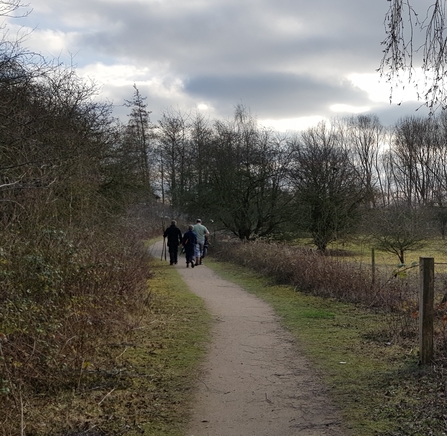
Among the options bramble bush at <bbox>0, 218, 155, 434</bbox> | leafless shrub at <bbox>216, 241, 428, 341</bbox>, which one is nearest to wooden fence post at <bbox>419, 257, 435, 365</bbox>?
leafless shrub at <bbox>216, 241, 428, 341</bbox>

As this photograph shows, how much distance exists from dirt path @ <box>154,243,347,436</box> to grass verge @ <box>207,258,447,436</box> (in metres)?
0.23

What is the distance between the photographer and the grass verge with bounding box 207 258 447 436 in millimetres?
4793

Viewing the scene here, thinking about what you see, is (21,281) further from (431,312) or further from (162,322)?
(431,312)

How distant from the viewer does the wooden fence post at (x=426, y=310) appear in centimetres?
626

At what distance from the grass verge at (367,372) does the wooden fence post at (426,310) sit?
0.24 m

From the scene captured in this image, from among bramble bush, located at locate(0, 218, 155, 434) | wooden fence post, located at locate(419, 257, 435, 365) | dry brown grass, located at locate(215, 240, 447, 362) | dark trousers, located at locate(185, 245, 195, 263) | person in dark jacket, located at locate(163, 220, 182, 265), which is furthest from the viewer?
person in dark jacket, located at locate(163, 220, 182, 265)

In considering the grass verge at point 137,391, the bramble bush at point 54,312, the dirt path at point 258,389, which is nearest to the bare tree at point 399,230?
the dirt path at point 258,389

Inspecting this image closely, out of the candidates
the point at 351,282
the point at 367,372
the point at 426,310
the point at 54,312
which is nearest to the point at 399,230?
the point at 351,282

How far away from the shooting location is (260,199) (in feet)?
99.9

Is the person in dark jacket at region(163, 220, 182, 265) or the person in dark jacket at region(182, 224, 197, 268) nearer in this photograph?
the person in dark jacket at region(182, 224, 197, 268)

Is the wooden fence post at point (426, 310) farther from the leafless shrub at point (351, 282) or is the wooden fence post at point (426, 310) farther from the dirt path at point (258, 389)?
the dirt path at point (258, 389)

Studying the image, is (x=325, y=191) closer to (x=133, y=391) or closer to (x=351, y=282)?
(x=351, y=282)

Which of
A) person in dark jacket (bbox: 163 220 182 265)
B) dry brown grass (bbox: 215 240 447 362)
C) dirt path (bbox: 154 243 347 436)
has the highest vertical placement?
person in dark jacket (bbox: 163 220 182 265)

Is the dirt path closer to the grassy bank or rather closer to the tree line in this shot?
the grassy bank
